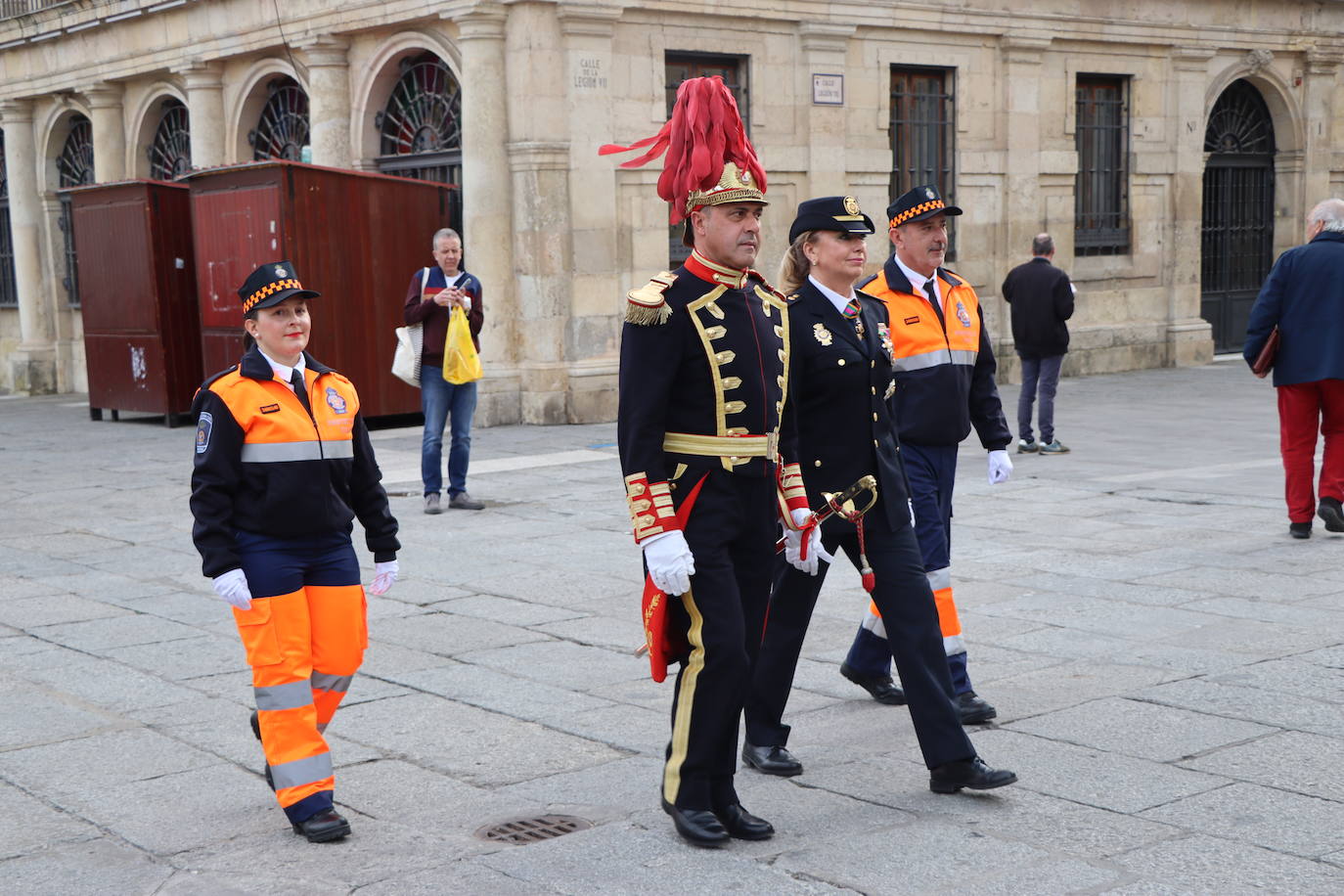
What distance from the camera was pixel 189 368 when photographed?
676 inches

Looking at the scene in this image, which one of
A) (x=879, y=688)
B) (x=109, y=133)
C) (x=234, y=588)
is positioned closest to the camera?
(x=234, y=588)

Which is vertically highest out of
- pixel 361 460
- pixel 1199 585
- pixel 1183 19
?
pixel 1183 19

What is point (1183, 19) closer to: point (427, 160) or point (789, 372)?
point (427, 160)

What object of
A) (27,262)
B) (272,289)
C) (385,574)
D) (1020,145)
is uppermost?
(1020,145)

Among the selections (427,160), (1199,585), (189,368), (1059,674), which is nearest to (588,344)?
(427,160)

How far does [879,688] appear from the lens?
5754 mm

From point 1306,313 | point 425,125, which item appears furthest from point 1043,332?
point 425,125

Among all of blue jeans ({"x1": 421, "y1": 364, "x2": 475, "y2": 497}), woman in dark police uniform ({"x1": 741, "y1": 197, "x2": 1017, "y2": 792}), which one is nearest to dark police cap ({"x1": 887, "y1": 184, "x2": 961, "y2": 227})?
woman in dark police uniform ({"x1": 741, "y1": 197, "x2": 1017, "y2": 792})

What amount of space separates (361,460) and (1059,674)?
282cm

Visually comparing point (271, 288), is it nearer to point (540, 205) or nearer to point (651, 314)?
point (651, 314)

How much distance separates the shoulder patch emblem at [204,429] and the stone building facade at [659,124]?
36.2 ft

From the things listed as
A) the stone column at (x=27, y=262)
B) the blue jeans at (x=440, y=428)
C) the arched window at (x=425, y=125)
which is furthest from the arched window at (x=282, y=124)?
the blue jeans at (x=440, y=428)

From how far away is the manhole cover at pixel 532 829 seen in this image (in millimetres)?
4418

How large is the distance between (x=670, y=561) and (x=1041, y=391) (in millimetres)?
9481
